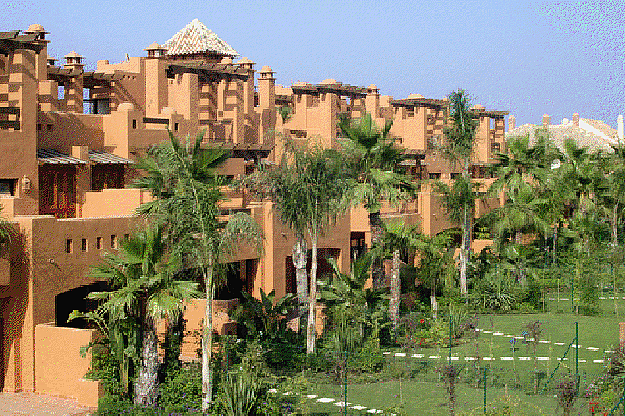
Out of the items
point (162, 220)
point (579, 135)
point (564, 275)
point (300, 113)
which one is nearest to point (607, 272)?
point (564, 275)

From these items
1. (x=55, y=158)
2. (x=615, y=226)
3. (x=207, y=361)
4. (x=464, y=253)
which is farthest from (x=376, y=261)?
(x=615, y=226)

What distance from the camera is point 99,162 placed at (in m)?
30.0

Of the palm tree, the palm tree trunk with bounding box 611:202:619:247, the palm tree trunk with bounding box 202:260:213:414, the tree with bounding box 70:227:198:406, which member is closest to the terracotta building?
the tree with bounding box 70:227:198:406

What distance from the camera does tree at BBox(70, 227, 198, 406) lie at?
20438 mm

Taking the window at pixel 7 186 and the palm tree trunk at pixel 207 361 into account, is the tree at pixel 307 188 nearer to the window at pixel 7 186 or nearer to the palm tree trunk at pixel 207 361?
the palm tree trunk at pixel 207 361

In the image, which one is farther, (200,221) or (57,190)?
(57,190)

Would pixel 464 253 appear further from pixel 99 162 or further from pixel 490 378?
pixel 99 162

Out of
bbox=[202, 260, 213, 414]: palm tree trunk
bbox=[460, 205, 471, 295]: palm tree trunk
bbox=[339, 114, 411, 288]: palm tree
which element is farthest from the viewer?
bbox=[460, 205, 471, 295]: palm tree trunk

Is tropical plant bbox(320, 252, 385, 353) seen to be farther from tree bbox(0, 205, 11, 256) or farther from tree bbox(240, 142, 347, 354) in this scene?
tree bbox(0, 205, 11, 256)

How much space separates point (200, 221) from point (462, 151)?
18334mm

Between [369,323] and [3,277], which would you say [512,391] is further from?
[3,277]

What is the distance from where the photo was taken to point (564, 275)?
42.5 meters

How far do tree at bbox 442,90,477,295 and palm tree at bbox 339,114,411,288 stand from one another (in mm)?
6694

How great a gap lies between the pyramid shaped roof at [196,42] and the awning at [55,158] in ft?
60.7
